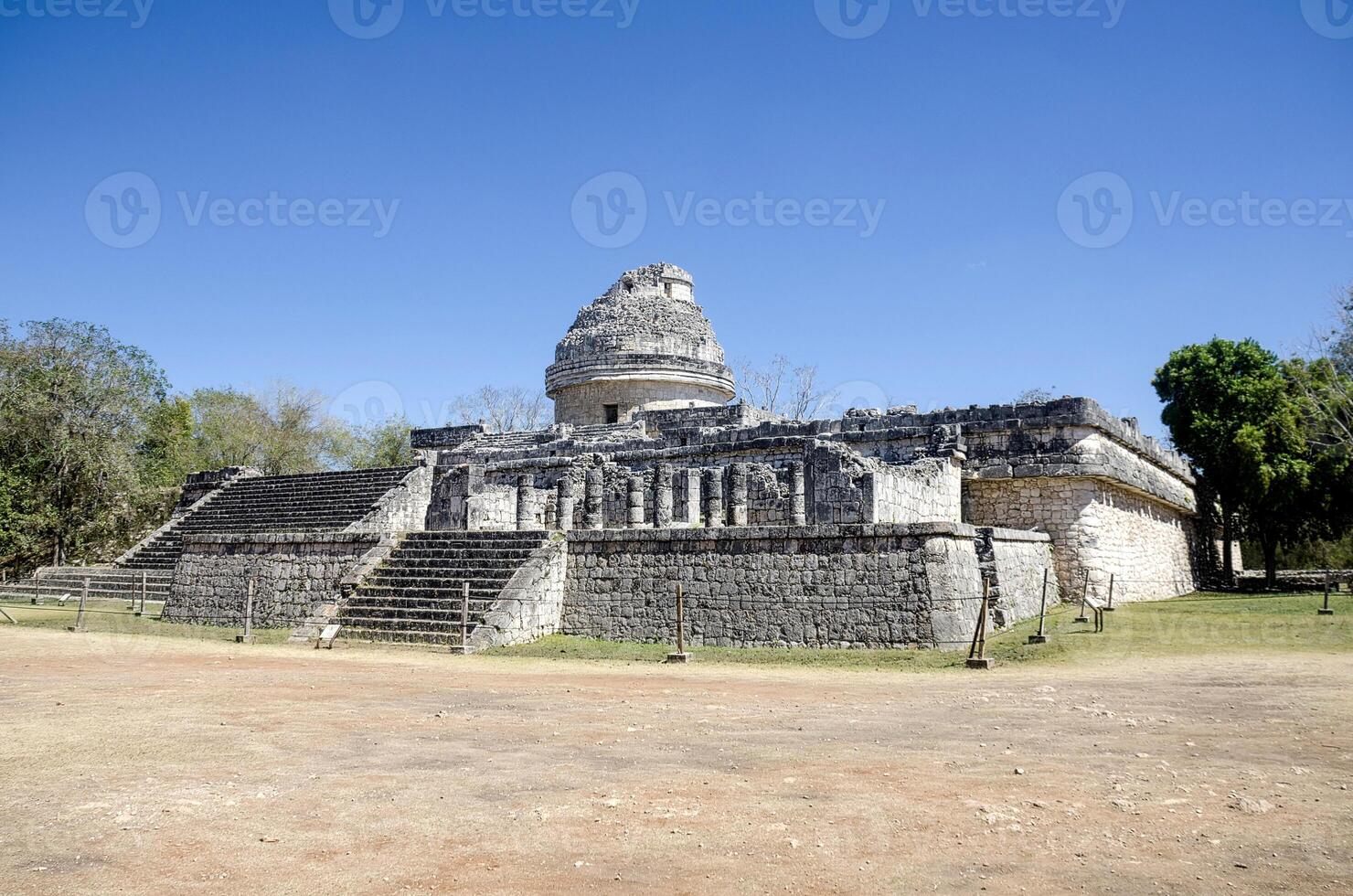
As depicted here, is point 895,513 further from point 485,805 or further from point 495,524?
point 485,805

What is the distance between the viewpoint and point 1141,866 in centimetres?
479

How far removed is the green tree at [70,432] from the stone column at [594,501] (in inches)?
638

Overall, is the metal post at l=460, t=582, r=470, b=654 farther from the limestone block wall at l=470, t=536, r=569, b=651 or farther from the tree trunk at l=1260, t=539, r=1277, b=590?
the tree trunk at l=1260, t=539, r=1277, b=590

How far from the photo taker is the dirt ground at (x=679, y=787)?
4.74 metres

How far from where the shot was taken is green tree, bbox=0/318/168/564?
26.6 metres

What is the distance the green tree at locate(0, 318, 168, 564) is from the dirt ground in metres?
19.2

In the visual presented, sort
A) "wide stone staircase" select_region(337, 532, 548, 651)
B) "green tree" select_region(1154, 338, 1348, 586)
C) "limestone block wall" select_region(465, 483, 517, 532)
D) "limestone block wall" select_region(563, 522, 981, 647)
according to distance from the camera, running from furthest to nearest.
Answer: "green tree" select_region(1154, 338, 1348, 586) < "limestone block wall" select_region(465, 483, 517, 532) < "wide stone staircase" select_region(337, 532, 548, 651) < "limestone block wall" select_region(563, 522, 981, 647)

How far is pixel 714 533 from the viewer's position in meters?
14.6

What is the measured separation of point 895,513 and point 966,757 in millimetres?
9113

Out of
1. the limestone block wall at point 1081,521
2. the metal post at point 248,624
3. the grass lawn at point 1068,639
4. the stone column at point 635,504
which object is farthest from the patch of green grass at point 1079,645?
the metal post at point 248,624

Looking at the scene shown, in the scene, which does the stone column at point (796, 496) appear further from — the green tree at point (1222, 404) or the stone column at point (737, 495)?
the green tree at point (1222, 404)

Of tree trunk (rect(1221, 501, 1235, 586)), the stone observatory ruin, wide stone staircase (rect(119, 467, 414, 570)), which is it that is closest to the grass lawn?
the stone observatory ruin

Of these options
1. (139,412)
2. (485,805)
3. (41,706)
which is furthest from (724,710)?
(139,412)

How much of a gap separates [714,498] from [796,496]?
1527mm
